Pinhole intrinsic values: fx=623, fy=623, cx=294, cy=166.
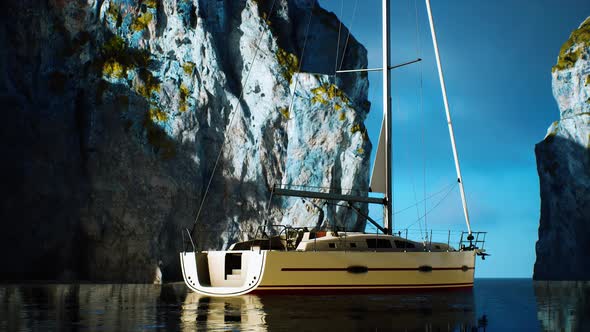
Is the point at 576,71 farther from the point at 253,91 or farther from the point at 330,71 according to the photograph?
the point at 253,91

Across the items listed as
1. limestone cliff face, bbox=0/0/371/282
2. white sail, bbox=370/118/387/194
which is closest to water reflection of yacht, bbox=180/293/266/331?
white sail, bbox=370/118/387/194

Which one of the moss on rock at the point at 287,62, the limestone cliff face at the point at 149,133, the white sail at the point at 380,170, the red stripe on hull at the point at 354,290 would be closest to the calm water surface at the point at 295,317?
the red stripe on hull at the point at 354,290

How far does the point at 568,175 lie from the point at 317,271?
52.9 m

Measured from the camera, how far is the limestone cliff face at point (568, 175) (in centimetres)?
6353

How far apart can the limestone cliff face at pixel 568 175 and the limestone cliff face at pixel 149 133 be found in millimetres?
27928

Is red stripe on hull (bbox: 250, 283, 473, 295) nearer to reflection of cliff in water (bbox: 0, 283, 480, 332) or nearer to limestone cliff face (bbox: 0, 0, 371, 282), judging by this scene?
reflection of cliff in water (bbox: 0, 283, 480, 332)

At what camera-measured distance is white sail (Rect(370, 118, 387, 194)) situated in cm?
2384

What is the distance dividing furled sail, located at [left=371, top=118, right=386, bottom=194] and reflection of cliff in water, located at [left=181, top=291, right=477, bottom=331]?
18.1ft

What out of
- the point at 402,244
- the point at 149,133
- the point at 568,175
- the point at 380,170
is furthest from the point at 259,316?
the point at 568,175

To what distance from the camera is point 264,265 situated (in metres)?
18.8

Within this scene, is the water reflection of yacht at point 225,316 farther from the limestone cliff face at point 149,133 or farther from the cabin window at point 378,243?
the limestone cliff face at point 149,133

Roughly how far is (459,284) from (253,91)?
97.7 feet

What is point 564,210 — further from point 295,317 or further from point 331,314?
point 295,317

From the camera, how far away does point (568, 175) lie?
64.7 metres
